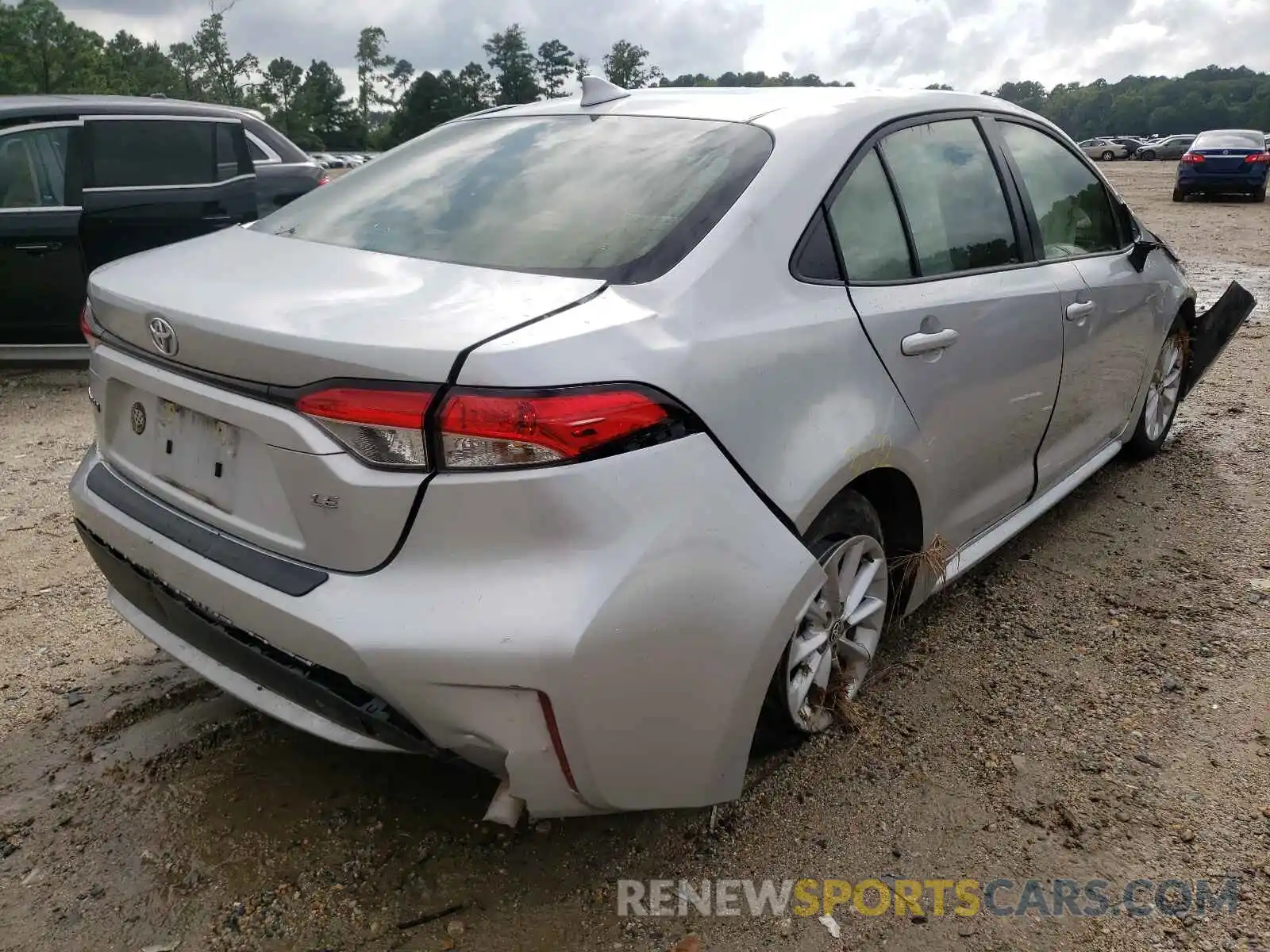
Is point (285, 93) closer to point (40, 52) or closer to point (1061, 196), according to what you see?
point (40, 52)

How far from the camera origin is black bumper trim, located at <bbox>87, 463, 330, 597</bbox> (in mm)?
1880

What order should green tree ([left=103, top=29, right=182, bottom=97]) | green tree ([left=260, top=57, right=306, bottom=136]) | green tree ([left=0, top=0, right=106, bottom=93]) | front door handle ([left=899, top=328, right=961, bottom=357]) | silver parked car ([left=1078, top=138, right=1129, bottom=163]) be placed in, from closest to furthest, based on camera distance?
front door handle ([left=899, top=328, right=961, bottom=357]) → green tree ([left=0, top=0, right=106, bottom=93]) → silver parked car ([left=1078, top=138, right=1129, bottom=163]) → green tree ([left=103, top=29, right=182, bottom=97]) → green tree ([left=260, top=57, right=306, bottom=136])

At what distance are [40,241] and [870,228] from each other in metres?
5.43

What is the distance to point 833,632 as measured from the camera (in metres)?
2.53

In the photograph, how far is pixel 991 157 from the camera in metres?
3.15

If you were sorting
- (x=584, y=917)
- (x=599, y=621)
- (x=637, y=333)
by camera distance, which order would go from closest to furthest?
(x=599, y=621), (x=637, y=333), (x=584, y=917)

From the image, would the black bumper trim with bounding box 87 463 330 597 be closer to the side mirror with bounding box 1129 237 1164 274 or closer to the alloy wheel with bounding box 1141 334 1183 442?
the side mirror with bounding box 1129 237 1164 274

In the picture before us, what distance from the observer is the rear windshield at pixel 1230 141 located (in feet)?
63.5

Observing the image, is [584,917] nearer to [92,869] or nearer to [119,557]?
[92,869]

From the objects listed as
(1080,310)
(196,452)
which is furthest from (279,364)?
(1080,310)

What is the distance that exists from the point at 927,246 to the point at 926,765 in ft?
4.44

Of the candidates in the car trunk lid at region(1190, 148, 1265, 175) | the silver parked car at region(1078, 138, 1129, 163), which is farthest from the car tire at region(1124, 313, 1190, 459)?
the silver parked car at region(1078, 138, 1129, 163)

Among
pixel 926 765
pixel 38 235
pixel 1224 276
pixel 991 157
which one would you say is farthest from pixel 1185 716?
pixel 1224 276

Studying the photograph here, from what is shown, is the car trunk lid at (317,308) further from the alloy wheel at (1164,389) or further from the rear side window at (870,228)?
the alloy wheel at (1164,389)
